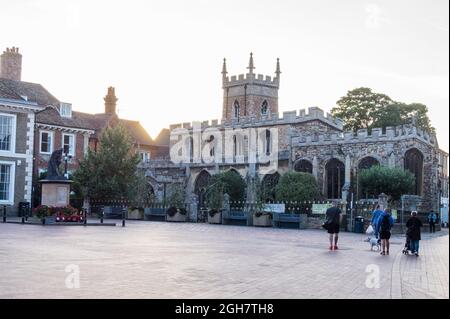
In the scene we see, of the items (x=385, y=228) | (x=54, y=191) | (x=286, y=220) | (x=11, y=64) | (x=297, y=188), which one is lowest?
(x=286, y=220)

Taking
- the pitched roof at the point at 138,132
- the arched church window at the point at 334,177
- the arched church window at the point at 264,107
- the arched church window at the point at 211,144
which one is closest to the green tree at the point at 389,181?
the arched church window at the point at 334,177

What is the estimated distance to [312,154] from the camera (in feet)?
182

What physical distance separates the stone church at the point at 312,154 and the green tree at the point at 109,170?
461cm

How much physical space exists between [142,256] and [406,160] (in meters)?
38.8

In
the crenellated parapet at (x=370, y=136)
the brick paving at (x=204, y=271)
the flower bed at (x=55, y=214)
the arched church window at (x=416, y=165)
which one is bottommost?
the brick paving at (x=204, y=271)

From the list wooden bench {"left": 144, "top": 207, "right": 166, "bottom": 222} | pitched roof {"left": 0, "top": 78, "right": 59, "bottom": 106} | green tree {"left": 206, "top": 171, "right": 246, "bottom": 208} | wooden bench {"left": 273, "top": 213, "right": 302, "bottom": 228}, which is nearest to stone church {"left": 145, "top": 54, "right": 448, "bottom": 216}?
green tree {"left": 206, "top": 171, "right": 246, "bottom": 208}

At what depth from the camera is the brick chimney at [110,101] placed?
211 feet

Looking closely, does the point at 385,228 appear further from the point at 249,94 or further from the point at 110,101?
the point at 249,94

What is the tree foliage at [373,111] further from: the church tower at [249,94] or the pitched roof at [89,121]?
the pitched roof at [89,121]

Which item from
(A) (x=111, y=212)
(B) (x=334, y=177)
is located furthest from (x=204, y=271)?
(B) (x=334, y=177)

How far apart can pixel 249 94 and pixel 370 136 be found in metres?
29.2

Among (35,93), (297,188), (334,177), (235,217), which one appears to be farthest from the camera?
(334,177)
